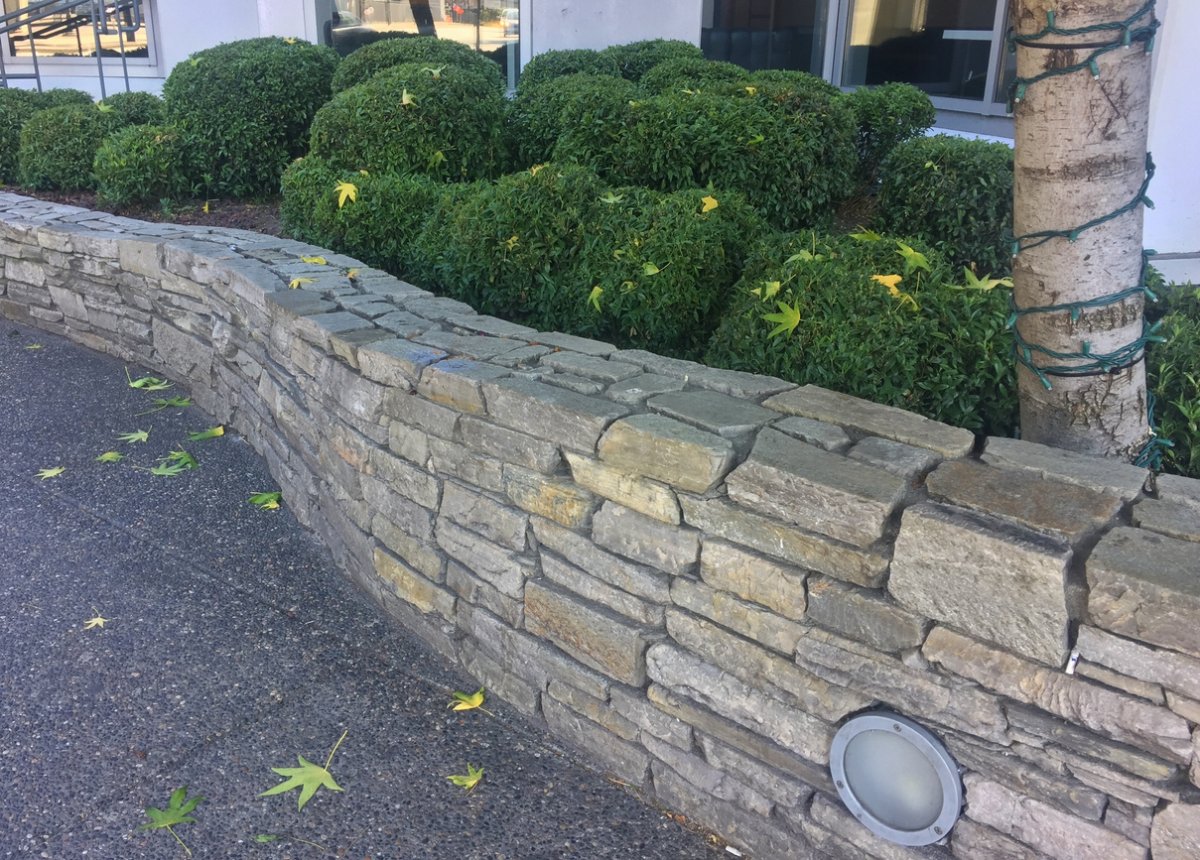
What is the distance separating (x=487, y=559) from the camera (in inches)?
112

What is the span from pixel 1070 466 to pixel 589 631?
3.98ft

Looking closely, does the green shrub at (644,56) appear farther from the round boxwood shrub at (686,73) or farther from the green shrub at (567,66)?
the round boxwood shrub at (686,73)

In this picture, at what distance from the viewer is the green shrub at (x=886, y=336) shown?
2.78 meters

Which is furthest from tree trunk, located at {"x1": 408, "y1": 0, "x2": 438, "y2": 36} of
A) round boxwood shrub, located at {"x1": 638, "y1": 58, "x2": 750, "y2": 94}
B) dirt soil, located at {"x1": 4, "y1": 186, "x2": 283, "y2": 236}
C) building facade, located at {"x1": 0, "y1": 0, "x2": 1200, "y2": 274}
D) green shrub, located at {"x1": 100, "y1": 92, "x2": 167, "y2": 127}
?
round boxwood shrub, located at {"x1": 638, "y1": 58, "x2": 750, "y2": 94}

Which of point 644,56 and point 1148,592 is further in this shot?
point 644,56

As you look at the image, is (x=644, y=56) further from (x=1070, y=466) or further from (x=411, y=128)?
(x=1070, y=466)

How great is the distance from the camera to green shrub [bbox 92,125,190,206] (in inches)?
233

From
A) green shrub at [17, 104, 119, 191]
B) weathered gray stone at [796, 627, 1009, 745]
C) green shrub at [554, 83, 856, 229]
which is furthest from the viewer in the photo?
green shrub at [17, 104, 119, 191]

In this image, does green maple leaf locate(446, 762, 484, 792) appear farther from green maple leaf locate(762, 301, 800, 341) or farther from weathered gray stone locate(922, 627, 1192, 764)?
green maple leaf locate(762, 301, 800, 341)

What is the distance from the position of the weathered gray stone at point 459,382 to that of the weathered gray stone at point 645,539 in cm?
52

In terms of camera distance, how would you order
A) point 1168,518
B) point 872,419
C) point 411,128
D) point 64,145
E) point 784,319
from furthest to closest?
point 64,145, point 411,128, point 784,319, point 872,419, point 1168,518

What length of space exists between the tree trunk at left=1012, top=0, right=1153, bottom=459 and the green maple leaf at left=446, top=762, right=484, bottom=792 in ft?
5.40

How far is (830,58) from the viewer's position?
29.3ft

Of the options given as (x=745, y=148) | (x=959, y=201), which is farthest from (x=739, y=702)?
(x=745, y=148)
